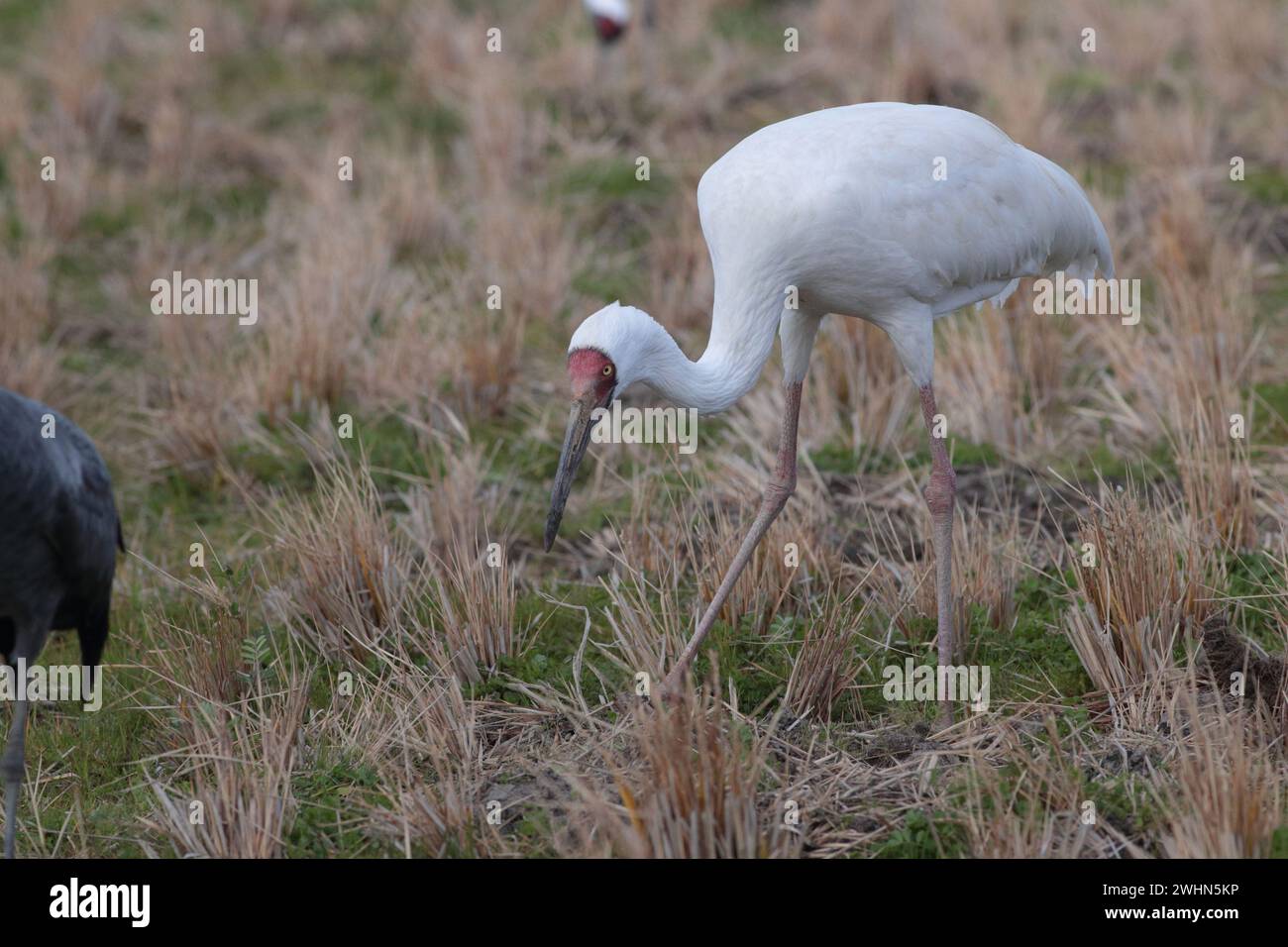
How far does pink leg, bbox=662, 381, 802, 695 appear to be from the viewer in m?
4.56

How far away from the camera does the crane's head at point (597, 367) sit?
4.11 meters

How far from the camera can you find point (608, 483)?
20.4 feet

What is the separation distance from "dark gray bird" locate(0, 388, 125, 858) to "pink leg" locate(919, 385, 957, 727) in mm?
2510

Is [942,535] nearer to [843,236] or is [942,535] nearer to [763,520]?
[763,520]

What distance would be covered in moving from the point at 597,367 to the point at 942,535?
Result: 126 centimetres

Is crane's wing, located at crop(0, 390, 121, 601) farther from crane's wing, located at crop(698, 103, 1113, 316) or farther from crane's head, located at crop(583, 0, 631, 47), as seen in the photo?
crane's head, located at crop(583, 0, 631, 47)

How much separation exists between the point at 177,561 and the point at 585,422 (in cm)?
239

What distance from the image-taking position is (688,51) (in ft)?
41.0

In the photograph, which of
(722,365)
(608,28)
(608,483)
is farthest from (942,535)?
(608,28)

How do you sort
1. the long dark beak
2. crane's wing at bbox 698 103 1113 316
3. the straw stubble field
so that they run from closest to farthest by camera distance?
the straw stubble field
the long dark beak
crane's wing at bbox 698 103 1113 316

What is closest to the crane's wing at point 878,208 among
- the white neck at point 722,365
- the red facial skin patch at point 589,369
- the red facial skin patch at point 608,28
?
the white neck at point 722,365

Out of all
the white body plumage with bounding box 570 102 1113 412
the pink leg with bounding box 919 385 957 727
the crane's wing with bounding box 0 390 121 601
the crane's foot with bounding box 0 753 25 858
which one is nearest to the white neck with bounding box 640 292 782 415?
the white body plumage with bounding box 570 102 1113 412

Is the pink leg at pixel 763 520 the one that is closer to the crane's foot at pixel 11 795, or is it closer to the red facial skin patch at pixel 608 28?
the crane's foot at pixel 11 795

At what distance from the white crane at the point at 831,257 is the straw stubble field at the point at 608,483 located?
0.42 m
